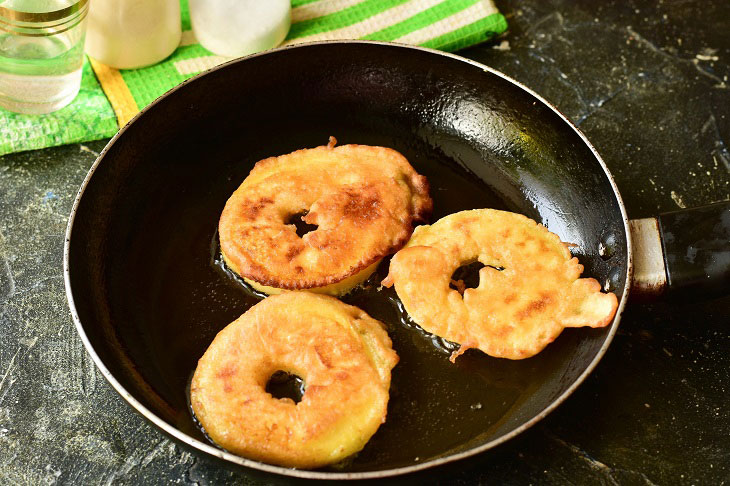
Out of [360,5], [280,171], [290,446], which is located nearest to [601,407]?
[290,446]

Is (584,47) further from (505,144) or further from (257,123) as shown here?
(257,123)

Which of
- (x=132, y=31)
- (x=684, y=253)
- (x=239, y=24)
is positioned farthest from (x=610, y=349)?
(x=132, y=31)

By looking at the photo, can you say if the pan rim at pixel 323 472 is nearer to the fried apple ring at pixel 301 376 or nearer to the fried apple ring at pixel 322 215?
the fried apple ring at pixel 301 376

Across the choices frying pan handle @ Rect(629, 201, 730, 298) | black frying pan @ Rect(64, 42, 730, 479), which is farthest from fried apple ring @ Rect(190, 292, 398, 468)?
frying pan handle @ Rect(629, 201, 730, 298)

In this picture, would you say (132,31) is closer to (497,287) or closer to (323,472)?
(497,287)

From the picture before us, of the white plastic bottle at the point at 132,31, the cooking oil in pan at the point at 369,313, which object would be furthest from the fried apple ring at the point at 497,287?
the white plastic bottle at the point at 132,31

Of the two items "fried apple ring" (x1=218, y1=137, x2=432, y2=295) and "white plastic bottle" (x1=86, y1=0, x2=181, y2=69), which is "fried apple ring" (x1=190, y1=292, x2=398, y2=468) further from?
"white plastic bottle" (x1=86, y1=0, x2=181, y2=69)
